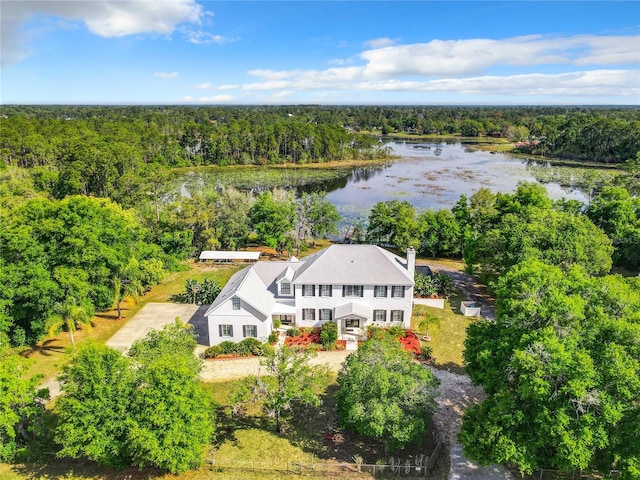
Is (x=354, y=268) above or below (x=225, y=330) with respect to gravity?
above

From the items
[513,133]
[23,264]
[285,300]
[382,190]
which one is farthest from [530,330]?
[513,133]

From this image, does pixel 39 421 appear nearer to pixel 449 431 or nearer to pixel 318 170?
pixel 449 431

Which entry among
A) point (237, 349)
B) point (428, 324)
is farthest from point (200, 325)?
point (428, 324)

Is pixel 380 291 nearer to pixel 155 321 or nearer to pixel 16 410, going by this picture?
pixel 155 321

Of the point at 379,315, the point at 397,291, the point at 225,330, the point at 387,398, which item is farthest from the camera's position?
the point at 379,315

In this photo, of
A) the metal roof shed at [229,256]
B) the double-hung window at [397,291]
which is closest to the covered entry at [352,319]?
the double-hung window at [397,291]

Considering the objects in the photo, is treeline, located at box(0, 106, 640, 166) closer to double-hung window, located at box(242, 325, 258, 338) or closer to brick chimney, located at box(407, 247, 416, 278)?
A: double-hung window, located at box(242, 325, 258, 338)

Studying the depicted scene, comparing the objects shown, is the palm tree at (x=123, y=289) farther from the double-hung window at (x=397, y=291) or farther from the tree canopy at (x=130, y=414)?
the double-hung window at (x=397, y=291)
